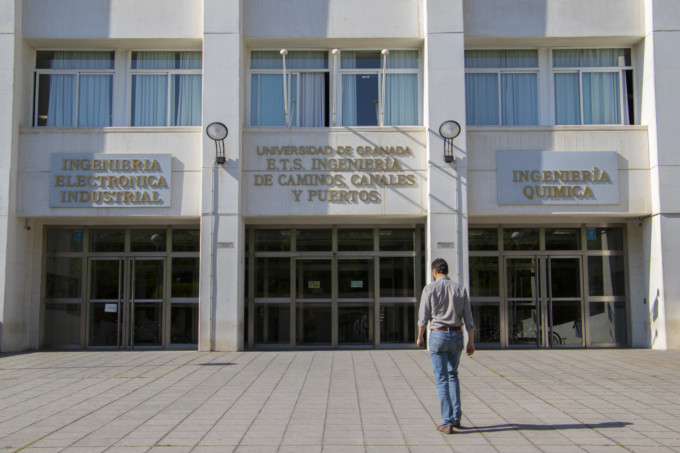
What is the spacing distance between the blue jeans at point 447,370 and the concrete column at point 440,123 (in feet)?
24.8

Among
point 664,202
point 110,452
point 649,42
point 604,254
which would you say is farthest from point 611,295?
point 110,452

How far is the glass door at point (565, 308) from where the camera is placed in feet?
50.7

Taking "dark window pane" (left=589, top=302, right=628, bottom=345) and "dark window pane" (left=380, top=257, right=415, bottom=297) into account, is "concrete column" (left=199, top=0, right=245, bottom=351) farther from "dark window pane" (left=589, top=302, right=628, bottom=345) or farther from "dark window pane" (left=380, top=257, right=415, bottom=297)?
"dark window pane" (left=589, top=302, right=628, bottom=345)

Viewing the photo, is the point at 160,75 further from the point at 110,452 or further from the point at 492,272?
the point at 110,452

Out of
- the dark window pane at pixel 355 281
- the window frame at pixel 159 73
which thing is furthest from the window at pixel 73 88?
the dark window pane at pixel 355 281

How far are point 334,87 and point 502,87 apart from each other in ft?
12.7

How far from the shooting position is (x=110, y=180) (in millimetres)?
14625

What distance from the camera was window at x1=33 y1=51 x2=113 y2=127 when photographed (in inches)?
606

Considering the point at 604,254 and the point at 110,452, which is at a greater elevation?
the point at 604,254

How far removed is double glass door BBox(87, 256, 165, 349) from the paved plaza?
8.61 ft

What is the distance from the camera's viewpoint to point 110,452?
5797mm

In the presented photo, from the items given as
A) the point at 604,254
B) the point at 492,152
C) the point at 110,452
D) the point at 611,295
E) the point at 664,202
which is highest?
the point at 492,152

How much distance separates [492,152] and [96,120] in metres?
8.98

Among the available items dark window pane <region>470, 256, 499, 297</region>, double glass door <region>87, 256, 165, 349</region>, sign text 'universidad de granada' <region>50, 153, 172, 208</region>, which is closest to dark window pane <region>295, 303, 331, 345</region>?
double glass door <region>87, 256, 165, 349</region>
